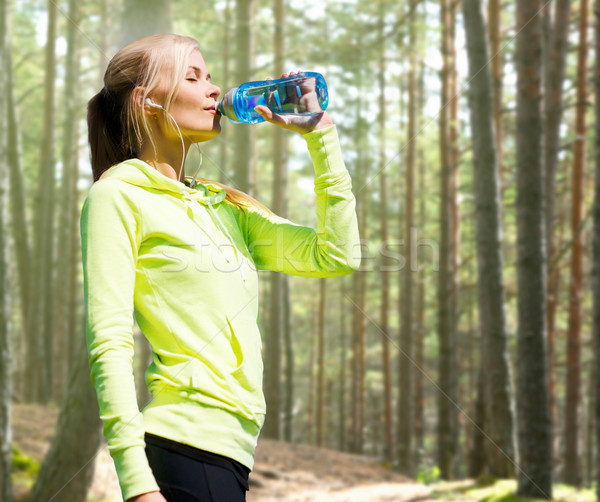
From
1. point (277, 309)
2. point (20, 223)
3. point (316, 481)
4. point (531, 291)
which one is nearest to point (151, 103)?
point (531, 291)

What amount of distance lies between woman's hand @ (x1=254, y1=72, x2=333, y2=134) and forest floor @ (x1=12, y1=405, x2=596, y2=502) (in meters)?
6.16

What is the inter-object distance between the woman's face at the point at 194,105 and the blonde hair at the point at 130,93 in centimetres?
2

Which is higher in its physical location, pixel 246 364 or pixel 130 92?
pixel 130 92

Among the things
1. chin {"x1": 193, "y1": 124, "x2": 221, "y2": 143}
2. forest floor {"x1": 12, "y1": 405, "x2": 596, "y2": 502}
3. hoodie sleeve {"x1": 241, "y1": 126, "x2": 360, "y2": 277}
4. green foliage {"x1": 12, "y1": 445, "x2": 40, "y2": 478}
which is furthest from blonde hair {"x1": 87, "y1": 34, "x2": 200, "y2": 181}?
green foliage {"x1": 12, "y1": 445, "x2": 40, "y2": 478}

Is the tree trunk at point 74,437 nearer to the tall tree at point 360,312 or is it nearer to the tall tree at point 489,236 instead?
the tall tree at point 489,236

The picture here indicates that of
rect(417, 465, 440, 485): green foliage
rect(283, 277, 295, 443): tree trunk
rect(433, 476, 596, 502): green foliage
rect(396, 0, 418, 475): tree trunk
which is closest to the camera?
rect(433, 476, 596, 502): green foliage

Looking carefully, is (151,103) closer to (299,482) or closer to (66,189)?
(299,482)

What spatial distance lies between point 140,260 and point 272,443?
12552mm

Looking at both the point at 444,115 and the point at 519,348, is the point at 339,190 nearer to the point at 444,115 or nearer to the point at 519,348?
the point at 519,348

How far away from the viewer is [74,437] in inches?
241

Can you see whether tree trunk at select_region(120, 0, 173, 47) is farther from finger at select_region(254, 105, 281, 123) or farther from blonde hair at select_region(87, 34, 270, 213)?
finger at select_region(254, 105, 281, 123)

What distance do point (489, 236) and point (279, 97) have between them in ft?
24.5

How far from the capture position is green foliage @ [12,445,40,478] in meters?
7.63

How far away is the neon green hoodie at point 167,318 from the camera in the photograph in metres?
1.59
